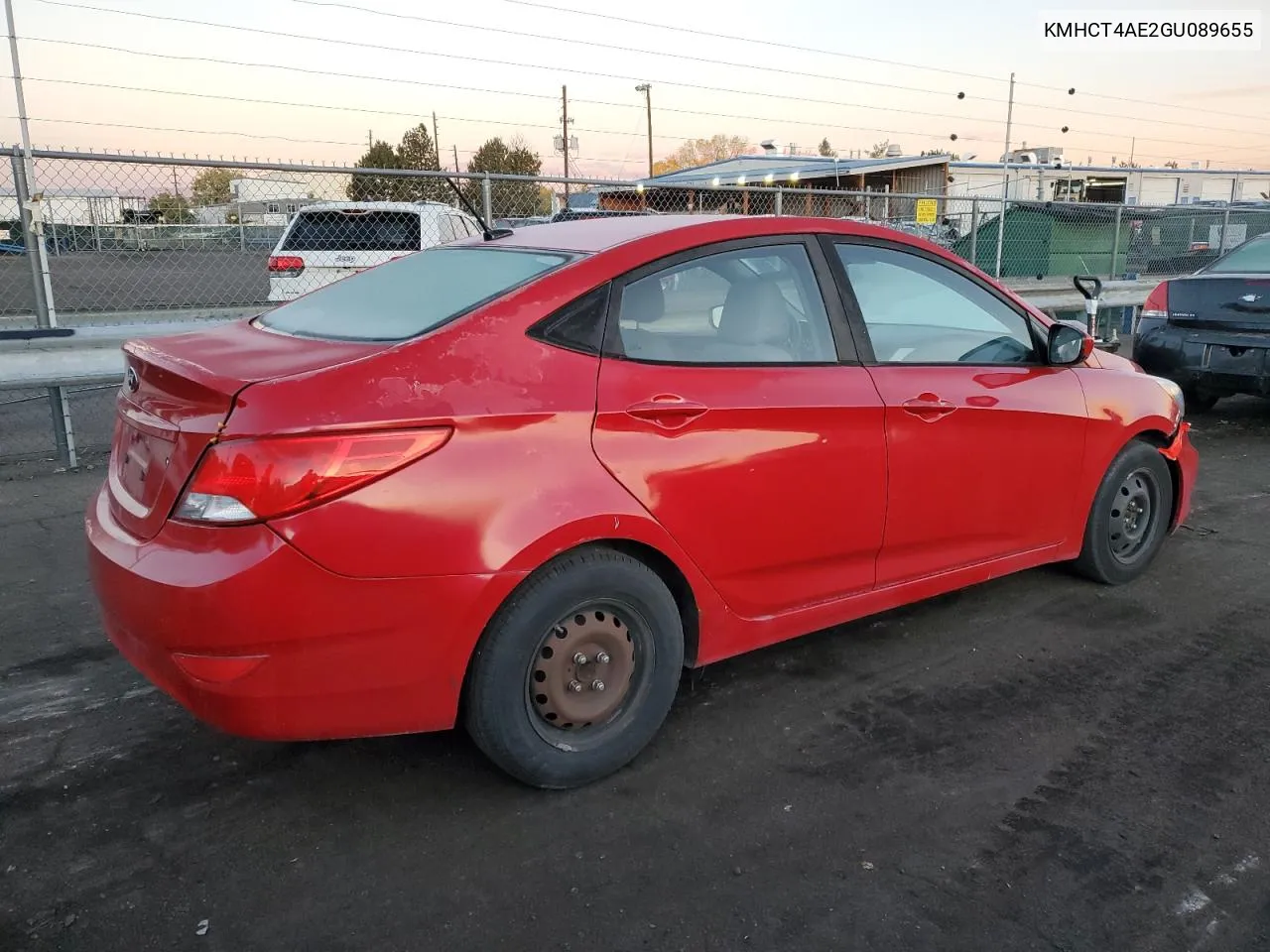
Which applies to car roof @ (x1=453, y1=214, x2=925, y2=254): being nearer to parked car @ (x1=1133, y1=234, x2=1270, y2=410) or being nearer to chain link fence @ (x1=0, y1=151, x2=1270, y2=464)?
chain link fence @ (x1=0, y1=151, x2=1270, y2=464)

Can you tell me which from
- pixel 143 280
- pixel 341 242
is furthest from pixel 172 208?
pixel 341 242

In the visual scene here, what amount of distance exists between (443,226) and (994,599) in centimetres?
739

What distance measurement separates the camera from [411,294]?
322 centimetres

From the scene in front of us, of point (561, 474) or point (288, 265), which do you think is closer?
point (561, 474)

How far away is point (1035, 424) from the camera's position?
3936mm

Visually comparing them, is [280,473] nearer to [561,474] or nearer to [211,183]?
[561,474]

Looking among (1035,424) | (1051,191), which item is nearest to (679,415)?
(1035,424)

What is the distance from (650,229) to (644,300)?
0.35 meters

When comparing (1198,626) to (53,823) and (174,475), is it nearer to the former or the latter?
(174,475)

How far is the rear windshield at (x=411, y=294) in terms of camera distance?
9.65 feet

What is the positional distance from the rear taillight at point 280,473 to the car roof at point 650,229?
1.03 m

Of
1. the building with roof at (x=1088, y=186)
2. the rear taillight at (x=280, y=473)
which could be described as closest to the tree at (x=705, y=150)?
the building with roof at (x=1088, y=186)

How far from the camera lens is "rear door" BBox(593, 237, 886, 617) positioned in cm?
291

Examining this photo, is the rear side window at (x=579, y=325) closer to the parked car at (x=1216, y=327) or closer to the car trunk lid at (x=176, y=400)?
the car trunk lid at (x=176, y=400)
